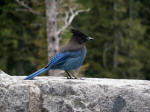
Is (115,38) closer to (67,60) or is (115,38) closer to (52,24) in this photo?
(52,24)

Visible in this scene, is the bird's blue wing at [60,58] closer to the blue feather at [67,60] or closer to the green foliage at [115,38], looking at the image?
the blue feather at [67,60]

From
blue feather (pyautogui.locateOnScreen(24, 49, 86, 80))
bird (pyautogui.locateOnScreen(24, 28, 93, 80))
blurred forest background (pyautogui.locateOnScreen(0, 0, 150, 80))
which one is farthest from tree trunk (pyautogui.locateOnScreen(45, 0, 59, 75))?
blurred forest background (pyautogui.locateOnScreen(0, 0, 150, 80))

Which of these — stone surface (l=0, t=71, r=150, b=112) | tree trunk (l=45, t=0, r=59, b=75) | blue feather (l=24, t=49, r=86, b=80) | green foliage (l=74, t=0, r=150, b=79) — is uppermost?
blue feather (l=24, t=49, r=86, b=80)

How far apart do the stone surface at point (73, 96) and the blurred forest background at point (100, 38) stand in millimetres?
15820

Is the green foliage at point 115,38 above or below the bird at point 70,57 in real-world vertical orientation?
below

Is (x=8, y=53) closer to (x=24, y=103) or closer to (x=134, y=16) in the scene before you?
(x=134, y=16)

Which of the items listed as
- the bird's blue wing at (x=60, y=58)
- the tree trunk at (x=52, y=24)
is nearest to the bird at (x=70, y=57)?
the bird's blue wing at (x=60, y=58)

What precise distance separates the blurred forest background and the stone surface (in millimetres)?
15820

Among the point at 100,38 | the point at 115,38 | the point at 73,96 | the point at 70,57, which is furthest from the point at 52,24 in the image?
the point at 100,38

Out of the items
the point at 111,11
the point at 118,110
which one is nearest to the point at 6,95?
the point at 118,110

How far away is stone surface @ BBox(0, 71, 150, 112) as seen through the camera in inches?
278

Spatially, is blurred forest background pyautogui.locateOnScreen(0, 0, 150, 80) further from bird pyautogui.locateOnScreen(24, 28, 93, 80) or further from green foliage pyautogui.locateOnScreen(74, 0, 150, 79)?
bird pyautogui.locateOnScreen(24, 28, 93, 80)

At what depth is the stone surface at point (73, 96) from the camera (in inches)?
278

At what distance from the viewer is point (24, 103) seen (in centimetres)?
721
